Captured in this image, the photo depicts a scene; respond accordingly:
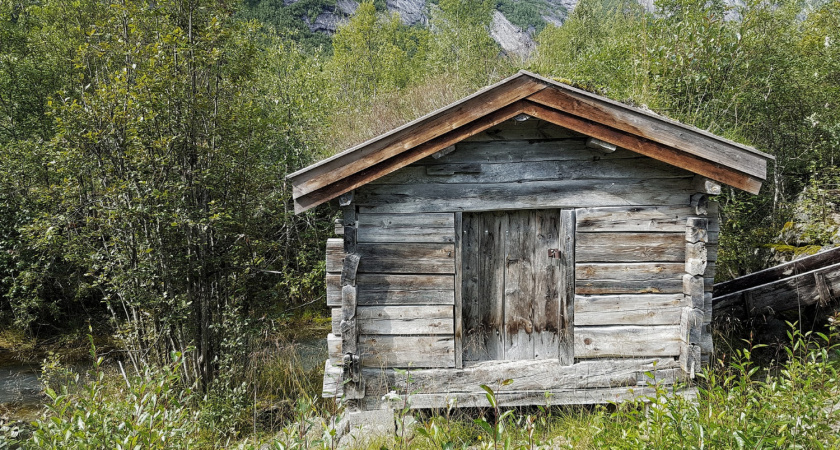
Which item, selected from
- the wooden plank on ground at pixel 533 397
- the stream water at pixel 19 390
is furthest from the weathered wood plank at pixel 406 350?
the stream water at pixel 19 390

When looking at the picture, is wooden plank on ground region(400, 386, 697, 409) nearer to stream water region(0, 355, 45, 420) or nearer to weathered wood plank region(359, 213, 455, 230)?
weathered wood plank region(359, 213, 455, 230)

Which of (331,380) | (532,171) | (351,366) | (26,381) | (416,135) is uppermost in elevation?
(416,135)

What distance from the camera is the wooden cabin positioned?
5.43m

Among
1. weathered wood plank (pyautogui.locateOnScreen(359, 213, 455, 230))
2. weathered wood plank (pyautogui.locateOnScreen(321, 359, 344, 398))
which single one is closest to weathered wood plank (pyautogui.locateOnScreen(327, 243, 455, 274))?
weathered wood plank (pyautogui.locateOnScreen(359, 213, 455, 230))

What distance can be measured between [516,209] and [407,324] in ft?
5.61

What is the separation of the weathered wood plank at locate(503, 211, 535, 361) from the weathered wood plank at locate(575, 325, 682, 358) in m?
0.55

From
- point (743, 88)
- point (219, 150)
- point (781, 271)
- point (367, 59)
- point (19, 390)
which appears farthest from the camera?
point (367, 59)

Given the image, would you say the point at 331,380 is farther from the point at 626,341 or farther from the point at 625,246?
the point at 625,246

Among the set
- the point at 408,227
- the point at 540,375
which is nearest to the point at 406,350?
the point at 408,227

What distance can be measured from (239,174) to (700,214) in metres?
6.12

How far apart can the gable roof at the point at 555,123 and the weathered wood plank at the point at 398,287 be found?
110 cm

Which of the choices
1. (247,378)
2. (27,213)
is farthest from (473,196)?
(27,213)

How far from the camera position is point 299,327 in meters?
12.3

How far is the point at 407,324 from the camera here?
550 centimetres
